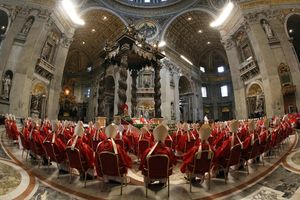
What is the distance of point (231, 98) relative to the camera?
2997 cm

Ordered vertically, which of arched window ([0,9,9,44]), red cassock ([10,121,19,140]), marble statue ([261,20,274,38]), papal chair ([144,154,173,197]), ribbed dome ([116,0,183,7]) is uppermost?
ribbed dome ([116,0,183,7])

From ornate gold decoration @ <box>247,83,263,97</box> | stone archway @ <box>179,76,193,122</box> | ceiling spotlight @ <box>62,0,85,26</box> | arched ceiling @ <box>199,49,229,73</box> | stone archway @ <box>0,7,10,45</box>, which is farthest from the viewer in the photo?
arched ceiling @ <box>199,49,229,73</box>

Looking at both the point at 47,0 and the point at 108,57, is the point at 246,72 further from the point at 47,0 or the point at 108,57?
the point at 47,0

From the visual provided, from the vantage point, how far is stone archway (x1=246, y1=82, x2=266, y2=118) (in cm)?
1490

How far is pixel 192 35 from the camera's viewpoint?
89.8 feet

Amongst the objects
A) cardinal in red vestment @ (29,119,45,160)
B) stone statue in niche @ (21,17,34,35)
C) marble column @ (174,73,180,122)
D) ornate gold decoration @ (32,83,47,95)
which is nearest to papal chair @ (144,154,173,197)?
cardinal in red vestment @ (29,119,45,160)

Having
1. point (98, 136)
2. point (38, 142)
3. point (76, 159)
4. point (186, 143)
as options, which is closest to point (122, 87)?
point (98, 136)

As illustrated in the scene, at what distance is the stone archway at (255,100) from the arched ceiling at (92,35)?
17.2 m

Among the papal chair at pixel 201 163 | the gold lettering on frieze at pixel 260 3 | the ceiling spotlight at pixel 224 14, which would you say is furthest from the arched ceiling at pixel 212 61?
the papal chair at pixel 201 163

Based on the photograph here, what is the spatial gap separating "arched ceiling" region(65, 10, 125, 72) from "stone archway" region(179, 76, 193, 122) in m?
12.2

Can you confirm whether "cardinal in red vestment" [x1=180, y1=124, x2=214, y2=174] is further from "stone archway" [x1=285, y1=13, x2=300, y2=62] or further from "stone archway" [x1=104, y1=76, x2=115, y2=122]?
"stone archway" [x1=104, y1=76, x2=115, y2=122]

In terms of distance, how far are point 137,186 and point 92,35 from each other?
88.3 ft

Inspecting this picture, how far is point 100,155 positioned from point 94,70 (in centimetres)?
2871

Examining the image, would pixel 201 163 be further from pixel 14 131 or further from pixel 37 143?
pixel 14 131
